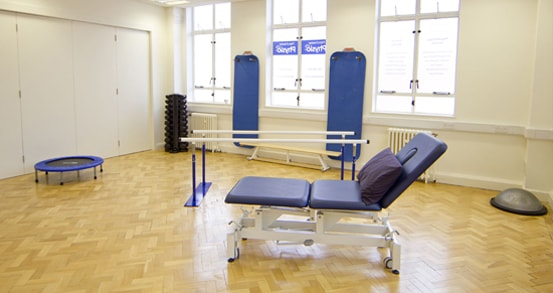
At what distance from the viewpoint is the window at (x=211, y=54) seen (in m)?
8.56

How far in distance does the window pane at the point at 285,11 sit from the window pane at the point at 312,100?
53.0 inches

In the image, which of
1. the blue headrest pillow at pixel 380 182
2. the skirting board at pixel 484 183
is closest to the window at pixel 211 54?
the skirting board at pixel 484 183

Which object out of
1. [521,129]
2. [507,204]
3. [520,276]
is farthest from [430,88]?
[520,276]

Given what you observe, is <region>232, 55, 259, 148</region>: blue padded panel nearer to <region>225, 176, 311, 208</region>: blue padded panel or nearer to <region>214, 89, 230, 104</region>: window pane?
<region>214, 89, 230, 104</region>: window pane

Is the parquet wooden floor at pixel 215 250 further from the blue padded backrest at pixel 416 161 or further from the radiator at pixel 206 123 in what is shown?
the radiator at pixel 206 123

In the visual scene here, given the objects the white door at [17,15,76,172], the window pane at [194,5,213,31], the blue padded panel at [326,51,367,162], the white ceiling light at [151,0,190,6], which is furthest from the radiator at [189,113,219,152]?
the blue padded panel at [326,51,367,162]

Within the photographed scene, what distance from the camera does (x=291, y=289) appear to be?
9.91ft

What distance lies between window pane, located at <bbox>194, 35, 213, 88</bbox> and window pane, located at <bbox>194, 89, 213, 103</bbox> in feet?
0.39

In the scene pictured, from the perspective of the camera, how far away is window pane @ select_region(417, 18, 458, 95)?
621 centimetres

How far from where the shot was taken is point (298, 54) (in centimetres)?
759

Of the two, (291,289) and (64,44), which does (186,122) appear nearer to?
(64,44)

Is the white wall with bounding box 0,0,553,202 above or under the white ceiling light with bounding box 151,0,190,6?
under

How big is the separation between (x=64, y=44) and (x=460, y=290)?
21.7 ft

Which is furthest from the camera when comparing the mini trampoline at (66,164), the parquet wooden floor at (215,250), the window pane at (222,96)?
the window pane at (222,96)
